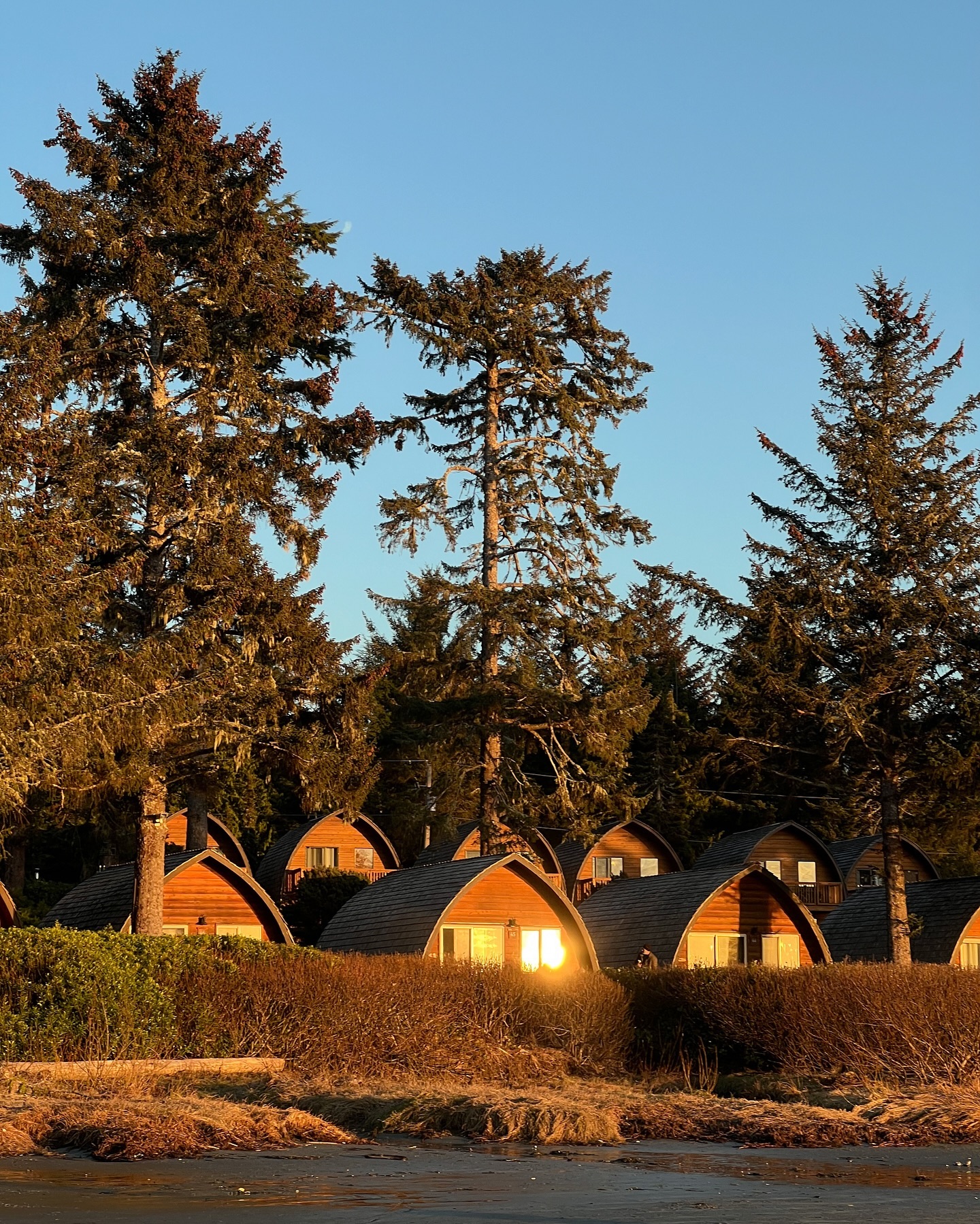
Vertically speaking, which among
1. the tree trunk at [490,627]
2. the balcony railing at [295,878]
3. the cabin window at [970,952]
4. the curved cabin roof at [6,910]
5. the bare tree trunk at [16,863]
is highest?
the tree trunk at [490,627]

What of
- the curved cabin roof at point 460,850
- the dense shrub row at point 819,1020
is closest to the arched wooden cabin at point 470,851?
the curved cabin roof at point 460,850

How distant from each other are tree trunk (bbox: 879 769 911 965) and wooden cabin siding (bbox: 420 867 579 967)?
8.38m

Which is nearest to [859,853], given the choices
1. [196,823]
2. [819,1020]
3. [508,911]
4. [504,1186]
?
[196,823]

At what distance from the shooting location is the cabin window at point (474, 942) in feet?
130

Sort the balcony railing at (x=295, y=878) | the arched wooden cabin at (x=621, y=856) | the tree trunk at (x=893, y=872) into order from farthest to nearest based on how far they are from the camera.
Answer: the arched wooden cabin at (x=621, y=856) → the balcony railing at (x=295, y=878) → the tree trunk at (x=893, y=872)

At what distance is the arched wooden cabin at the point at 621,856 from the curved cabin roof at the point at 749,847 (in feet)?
5.22

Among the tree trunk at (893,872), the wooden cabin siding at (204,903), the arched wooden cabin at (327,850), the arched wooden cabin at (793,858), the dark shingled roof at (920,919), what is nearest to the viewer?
the wooden cabin siding at (204,903)

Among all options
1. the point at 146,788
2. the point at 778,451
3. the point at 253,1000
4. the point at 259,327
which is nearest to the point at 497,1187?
the point at 253,1000

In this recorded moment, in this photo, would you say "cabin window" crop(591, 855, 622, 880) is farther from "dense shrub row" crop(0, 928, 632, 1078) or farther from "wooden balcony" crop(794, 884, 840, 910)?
"dense shrub row" crop(0, 928, 632, 1078)

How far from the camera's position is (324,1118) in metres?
18.1

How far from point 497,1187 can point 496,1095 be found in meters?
6.45

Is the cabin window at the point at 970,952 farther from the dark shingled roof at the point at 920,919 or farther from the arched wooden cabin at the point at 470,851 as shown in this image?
the arched wooden cabin at the point at 470,851

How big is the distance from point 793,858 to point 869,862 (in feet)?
18.1

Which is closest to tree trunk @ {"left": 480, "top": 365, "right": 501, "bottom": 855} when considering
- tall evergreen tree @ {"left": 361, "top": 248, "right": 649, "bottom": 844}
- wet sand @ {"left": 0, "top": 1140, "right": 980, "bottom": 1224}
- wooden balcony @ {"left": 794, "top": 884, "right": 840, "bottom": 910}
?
tall evergreen tree @ {"left": 361, "top": 248, "right": 649, "bottom": 844}
